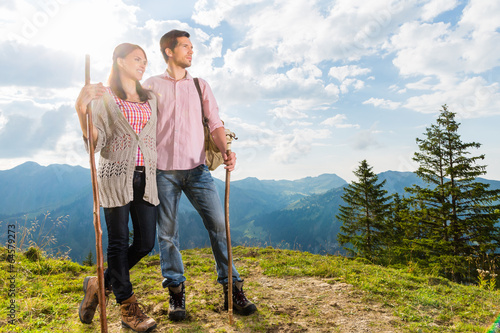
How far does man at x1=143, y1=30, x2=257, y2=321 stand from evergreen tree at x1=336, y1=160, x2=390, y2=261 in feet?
97.4

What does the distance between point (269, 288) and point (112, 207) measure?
9.64ft

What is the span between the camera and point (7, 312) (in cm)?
360

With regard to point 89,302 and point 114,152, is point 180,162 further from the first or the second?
point 89,302

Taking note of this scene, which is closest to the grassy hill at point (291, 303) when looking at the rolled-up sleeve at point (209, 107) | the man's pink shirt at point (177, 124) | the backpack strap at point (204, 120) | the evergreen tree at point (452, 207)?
the man's pink shirt at point (177, 124)

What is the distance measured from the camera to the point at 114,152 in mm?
2889

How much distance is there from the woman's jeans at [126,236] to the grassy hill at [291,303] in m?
0.63

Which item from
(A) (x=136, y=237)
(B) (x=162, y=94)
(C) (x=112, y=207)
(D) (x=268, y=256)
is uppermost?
(B) (x=162, y=94)

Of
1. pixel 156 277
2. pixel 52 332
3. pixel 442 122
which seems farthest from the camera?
pixel 442 122

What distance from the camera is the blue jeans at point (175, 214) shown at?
10.8 feet

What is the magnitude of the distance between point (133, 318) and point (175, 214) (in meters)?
1.13

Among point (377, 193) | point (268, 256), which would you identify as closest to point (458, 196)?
point (377, 193)

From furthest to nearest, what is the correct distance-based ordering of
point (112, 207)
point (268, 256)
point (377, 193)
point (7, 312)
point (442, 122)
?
point (377, 193)
point (442, 122)
point (268, 256)
point (7, 312)
point (112, 207)

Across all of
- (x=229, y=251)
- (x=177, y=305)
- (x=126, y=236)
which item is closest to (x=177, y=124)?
(x=126, y=236)

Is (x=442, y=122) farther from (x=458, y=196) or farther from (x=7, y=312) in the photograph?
(x=7, y=312)
